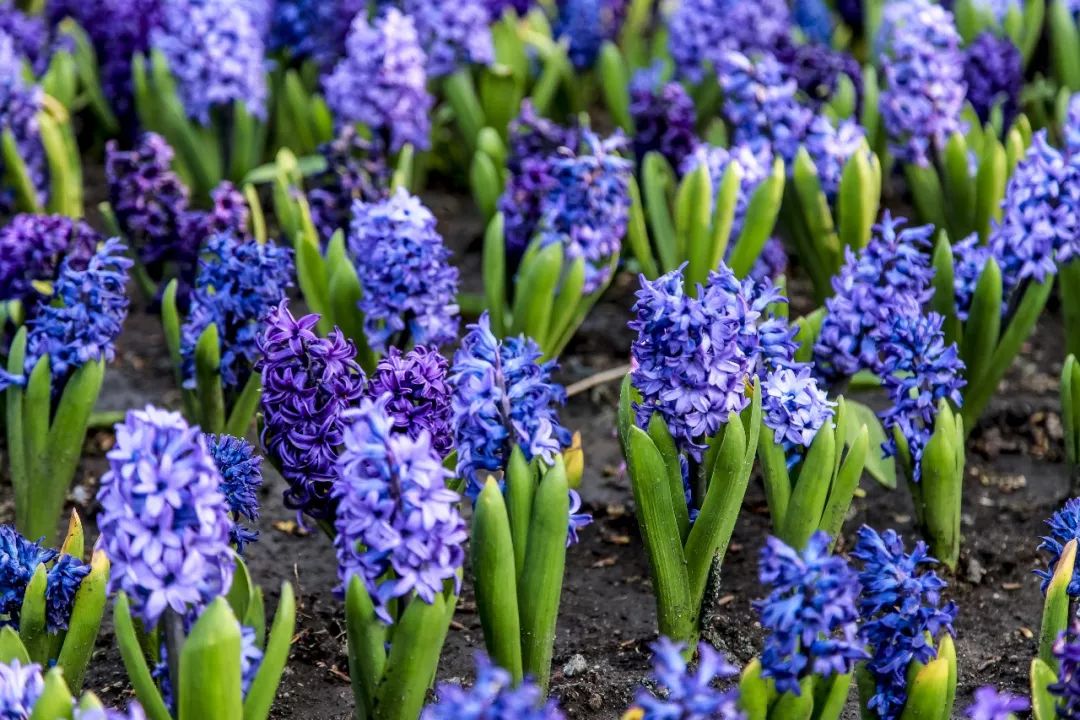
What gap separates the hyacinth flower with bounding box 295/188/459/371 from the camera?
11.8 feet

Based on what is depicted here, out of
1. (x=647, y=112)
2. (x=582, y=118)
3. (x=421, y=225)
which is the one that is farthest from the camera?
(x=582, y=118)

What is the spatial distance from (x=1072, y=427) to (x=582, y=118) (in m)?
2.47

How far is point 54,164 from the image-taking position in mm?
5203

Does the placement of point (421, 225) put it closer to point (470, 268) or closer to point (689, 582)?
point (689, 582)

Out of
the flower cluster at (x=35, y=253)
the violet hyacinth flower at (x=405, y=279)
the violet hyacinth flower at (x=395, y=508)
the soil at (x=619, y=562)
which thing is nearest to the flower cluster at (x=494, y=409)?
the violet hyacinth flower at (x=395, y=508)

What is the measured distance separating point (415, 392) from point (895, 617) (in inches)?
41.3

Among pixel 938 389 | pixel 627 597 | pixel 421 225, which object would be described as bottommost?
pixel 627 597

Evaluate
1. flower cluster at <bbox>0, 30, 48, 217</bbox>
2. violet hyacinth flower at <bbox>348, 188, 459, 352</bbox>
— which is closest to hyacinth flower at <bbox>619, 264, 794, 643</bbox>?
violet hyacinth flower at <bbox>348, 188, 459, 352</bbox>

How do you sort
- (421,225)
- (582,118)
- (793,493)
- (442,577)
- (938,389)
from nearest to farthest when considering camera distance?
(442,577) → (793,493) → (938,389) → (421,225) → (582,118)

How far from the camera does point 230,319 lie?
3.67m

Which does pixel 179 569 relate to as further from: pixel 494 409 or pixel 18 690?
pixel 494 409

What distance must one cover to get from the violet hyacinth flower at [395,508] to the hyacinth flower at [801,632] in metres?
0.57

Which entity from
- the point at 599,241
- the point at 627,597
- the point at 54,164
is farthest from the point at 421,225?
the point at 54,164

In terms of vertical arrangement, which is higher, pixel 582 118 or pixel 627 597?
pixel 582 118
